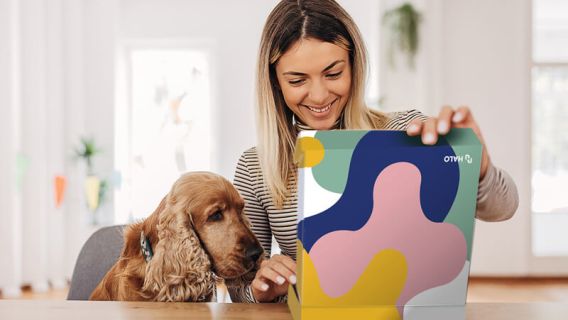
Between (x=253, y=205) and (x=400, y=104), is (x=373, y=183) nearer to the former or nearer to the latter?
(x=253, y=205)

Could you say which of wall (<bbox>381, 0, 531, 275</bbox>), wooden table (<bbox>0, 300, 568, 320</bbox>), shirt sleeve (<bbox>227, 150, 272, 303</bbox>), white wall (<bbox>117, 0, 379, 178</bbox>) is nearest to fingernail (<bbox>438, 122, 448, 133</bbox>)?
wooden table (<bbox>0, 300, 568, 320</bbox>)

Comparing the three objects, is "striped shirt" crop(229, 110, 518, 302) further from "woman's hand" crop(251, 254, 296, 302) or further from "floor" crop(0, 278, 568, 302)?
"floor" crop(0, 278, 568, 302)

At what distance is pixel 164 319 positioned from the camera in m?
0.87

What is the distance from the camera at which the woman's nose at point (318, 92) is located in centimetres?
118

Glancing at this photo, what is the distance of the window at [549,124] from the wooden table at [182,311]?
4.72 meters

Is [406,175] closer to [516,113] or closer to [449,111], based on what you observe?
[449,111]

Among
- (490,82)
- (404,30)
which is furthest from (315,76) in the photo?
(490,82)

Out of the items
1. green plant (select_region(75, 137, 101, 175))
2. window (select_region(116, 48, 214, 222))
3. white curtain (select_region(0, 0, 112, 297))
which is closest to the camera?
white curtain (select_region(0, 0, 112, 297))

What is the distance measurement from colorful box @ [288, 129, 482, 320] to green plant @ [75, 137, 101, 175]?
4558mm

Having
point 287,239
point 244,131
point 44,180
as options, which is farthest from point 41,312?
point 244,131

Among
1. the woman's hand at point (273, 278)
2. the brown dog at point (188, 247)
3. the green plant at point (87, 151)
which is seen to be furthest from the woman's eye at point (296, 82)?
the green plant at point (87, 151)

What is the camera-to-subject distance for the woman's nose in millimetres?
1182

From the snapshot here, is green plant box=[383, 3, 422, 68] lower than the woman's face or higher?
higher

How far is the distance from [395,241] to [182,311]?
0.38m
